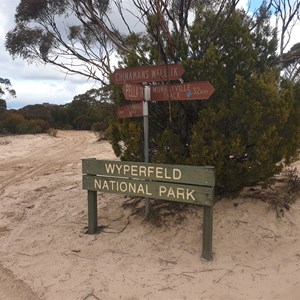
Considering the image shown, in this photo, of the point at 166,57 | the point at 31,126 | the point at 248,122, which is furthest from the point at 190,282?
the point at 31,126

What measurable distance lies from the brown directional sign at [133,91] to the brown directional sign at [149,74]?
17 centimetres

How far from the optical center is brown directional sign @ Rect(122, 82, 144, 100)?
4.24 meters

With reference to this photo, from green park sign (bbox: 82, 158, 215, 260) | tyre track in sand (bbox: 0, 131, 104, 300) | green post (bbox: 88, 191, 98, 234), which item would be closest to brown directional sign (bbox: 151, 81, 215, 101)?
green park sign (bbox: 82, 158, 215, 260)

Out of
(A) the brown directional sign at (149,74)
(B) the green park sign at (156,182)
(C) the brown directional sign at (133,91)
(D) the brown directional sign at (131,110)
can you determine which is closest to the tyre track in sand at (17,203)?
(B) the green park sign at (156,182)

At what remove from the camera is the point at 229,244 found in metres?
4.18

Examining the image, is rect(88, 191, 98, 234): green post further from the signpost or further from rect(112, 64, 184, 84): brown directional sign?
rect(112, 64, 184, 84): brown directional sign

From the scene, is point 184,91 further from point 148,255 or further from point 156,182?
point 148,255

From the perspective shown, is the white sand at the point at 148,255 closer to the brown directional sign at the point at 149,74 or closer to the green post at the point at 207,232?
the green post at the point at 207,232

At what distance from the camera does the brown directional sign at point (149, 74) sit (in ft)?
14.1

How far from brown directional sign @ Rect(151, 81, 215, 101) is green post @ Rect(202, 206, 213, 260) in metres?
1.17

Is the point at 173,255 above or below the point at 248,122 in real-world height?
below

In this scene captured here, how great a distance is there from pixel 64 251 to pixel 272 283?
84.9 inches

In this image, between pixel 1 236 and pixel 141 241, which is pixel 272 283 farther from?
pixel 1 236

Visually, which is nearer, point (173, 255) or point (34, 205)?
point (173, 255)
